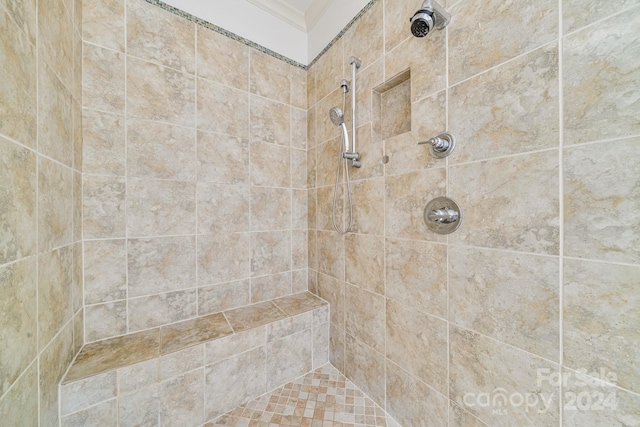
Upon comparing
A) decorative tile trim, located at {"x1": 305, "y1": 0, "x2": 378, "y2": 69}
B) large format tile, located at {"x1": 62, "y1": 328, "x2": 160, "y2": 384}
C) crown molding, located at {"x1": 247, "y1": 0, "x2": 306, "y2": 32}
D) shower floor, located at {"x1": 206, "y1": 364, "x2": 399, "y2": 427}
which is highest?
crown molding, located at {"x1": 247, "y1": 0, "x2": 306, "y2": 32}

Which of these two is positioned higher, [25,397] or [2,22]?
[2,22]

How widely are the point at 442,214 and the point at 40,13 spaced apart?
154 centimetres

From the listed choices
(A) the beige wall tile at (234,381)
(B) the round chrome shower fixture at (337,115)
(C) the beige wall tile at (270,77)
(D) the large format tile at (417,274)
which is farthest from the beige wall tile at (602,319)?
(C) the beige wall tile at (270,77)

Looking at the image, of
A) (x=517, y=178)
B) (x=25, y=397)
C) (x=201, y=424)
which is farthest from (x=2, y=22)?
(x=201, y=424)

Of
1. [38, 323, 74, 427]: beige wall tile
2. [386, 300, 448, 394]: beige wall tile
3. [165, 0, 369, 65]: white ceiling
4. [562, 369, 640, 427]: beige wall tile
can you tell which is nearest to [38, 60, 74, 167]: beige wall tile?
[38, 323, 74, 427]: beige wall tile

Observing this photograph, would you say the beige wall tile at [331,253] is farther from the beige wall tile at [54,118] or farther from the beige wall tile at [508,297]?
the beige wall tile at [54,118]

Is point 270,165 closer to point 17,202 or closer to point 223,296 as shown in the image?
point 223,296

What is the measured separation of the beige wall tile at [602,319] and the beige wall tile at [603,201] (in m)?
0.04

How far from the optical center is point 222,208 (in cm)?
142

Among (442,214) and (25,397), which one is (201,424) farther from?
(442,214)

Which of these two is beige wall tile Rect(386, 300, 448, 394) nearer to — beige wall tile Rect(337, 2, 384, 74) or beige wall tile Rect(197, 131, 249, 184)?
beige wall tile Rect(197, 131, 249, 184)

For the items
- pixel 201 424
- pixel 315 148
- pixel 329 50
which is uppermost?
pixel 329 50

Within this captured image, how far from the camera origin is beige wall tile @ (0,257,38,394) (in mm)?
550

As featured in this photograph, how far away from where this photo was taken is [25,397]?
24.3 inches
